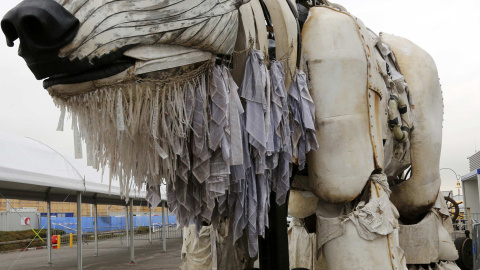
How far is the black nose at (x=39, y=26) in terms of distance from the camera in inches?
70.1

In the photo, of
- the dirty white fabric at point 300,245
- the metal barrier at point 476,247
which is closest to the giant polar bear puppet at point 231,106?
the dirty white fabric at point 300,245

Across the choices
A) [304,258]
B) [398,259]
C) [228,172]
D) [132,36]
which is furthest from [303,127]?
[304,258]

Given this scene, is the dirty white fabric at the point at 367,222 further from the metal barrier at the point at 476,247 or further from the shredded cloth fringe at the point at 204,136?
the metal barrier at the point at 476,247

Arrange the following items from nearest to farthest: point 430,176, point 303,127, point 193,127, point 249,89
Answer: point 193,127
point 249,89
point 303,127
point 430,176

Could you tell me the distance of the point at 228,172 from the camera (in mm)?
2166

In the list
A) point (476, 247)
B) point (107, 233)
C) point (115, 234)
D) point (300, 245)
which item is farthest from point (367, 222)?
point (115, 234)

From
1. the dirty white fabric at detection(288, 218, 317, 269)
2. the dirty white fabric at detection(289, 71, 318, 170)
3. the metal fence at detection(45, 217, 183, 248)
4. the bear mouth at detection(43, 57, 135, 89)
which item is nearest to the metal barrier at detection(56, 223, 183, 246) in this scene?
the metal fence at detection(45, 217, 183, 248)

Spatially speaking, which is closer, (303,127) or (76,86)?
(76,86)

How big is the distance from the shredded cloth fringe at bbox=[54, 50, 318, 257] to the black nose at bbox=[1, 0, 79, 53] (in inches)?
9.6

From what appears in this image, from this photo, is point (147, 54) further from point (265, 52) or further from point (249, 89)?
point (265, 52)

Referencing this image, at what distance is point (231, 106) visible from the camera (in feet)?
7.14

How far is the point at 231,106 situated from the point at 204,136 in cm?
16

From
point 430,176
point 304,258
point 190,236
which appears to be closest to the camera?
point 190,236

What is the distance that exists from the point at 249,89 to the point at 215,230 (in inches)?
46.5
